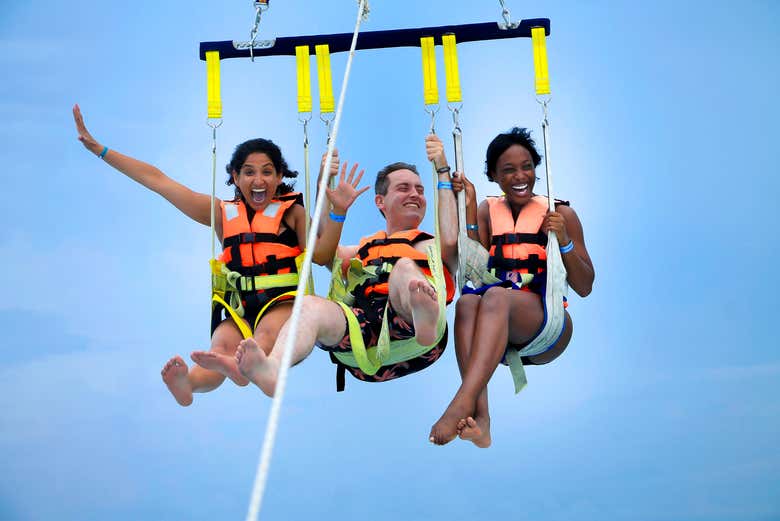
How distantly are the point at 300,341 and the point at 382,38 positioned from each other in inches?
57.6

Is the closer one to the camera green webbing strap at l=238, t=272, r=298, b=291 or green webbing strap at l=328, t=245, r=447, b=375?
green webbing strap at l=328, t=245, r=447, b=375

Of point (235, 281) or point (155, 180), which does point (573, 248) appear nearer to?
point (235, 281)

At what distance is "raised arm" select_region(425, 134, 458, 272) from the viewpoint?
3965 millimetres

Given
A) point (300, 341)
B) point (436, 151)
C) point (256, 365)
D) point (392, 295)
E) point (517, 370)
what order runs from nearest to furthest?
1. point (256, 365)
2. point (300, 341)
3. point (392, 295)
4. point (436, 151)
5. point (517, 370)

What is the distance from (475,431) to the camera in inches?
144

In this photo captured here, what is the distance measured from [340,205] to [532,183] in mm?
846

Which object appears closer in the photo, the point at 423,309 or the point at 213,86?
the point at 423,309

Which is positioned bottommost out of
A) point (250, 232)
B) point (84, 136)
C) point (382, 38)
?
point (250, 232)

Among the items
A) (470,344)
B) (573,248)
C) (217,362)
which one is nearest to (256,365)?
(217,362)

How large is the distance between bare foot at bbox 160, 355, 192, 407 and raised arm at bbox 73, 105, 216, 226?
0.81m

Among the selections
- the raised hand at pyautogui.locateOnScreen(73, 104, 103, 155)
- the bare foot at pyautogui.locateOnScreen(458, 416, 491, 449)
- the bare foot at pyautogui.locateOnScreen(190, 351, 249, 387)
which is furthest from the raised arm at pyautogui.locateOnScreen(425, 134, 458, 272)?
the raised hand at pyautogui.locateOnScreen(73, 104, 103, 155)

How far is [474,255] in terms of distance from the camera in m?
4.02

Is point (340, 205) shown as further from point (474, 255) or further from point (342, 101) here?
point (342, 101)

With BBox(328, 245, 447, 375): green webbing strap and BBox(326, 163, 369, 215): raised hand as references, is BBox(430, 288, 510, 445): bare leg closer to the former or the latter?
BBox(328, 245, 447, 375): green webbing strap
